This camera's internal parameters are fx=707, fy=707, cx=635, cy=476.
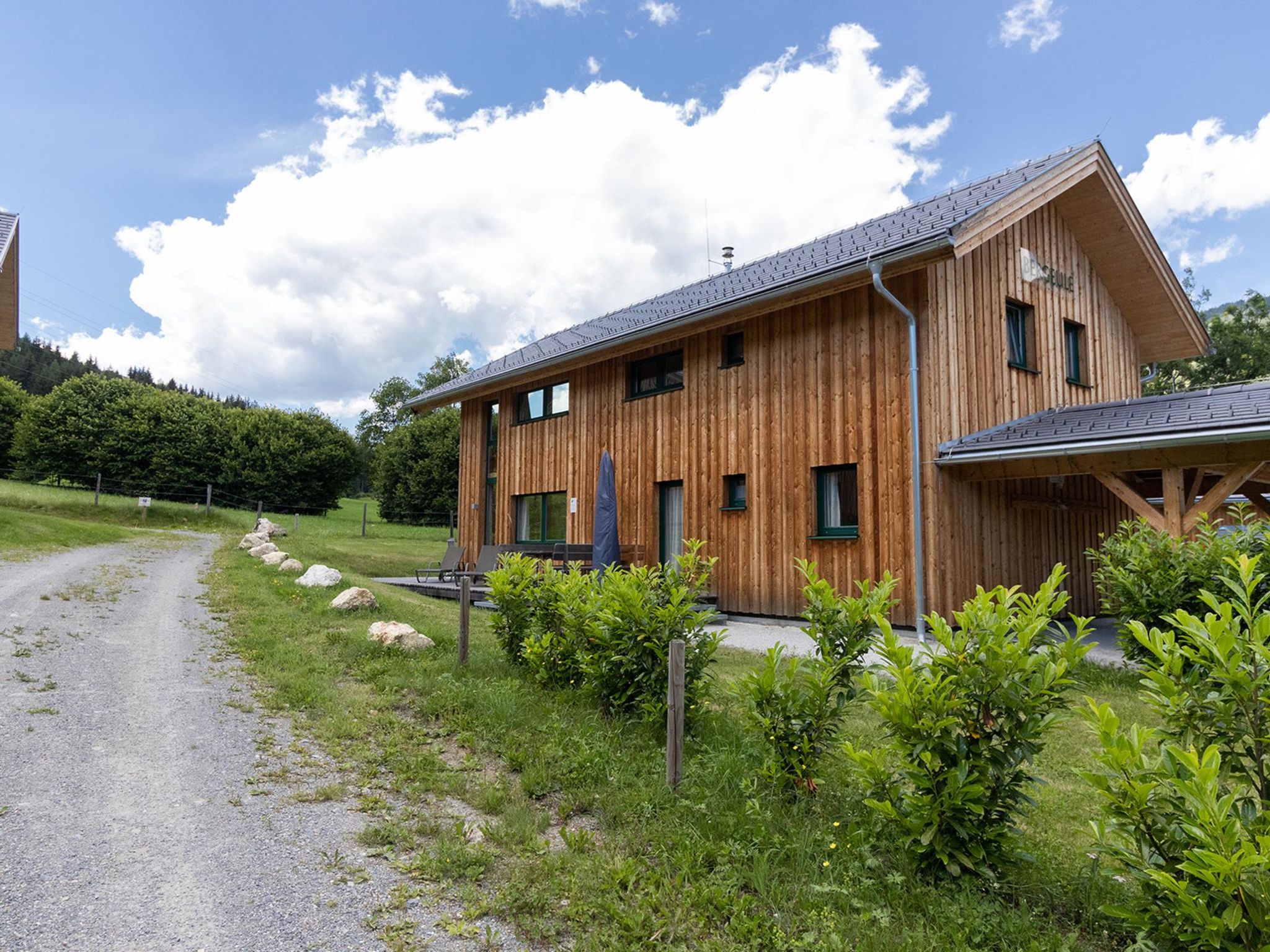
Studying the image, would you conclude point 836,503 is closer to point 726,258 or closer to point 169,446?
point 726,258

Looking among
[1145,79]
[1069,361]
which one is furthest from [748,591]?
[1145,79]

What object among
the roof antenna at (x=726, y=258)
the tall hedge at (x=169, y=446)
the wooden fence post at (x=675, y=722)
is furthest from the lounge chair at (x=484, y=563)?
the tall hedge at (x=169, y=446)

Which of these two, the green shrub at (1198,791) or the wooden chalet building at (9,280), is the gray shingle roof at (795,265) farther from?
the wooden chalet building at (9,280)

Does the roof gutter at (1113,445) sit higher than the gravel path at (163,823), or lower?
higher

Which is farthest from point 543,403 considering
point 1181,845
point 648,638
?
point 1181,845

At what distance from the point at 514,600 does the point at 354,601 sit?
12.7 feet

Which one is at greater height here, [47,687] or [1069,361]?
[1069,361]

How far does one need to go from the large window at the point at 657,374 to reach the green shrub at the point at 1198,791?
35.1ft

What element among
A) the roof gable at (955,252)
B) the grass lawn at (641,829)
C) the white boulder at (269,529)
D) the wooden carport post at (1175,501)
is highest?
the roof gable at (955,252)

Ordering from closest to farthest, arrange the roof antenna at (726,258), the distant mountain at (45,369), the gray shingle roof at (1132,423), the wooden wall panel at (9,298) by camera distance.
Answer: the gray shingle roof at (1132,423) → the roof antenna at (726,258) → the wooden wall panel at (9,298) → the distant mountain at (45,369)

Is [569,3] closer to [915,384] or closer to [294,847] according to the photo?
[915,384]

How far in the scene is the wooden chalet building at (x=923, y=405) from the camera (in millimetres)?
8938

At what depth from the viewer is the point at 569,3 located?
1142 centimetres

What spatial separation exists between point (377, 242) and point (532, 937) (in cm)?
1768
